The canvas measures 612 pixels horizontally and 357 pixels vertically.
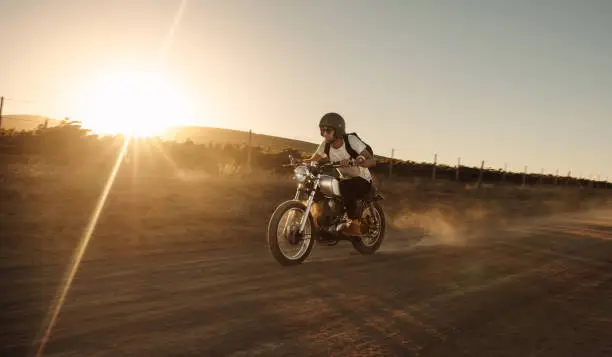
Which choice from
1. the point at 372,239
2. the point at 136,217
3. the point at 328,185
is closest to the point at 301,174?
the point at 328,185

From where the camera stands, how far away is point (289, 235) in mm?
6449

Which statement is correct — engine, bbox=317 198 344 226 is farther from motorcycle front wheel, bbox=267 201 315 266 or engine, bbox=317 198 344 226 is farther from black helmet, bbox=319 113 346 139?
black helmet, bbox=319 113 346 139

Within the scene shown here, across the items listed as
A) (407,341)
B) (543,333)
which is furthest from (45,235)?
(543,333)

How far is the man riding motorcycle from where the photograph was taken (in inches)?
276

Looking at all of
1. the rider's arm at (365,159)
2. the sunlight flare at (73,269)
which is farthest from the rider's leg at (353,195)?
the sunlight flare at (73,269)

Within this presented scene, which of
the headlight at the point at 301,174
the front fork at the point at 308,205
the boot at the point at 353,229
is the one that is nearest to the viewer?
the front fork at the point at 308,205

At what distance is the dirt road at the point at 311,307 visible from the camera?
10.7 feet

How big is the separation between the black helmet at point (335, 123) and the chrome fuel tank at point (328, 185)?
64 cm

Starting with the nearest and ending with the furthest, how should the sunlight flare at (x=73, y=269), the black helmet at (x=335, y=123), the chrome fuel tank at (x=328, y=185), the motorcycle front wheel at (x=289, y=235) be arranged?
the sunlight flare at (x=73, y=269), the motorcycle front wheel at (x=289, y=235), the chrome fuel tank at (x=328, y=185), the black helmet at (x=335, y=123)

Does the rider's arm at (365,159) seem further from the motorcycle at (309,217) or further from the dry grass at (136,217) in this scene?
the dry grass at (136,217)

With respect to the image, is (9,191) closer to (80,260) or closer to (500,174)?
(80,260)

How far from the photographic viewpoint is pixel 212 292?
182 inches

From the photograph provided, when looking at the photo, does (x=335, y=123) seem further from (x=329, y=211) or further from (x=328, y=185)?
(x=329, y=211)

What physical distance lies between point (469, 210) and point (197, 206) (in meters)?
12.2
